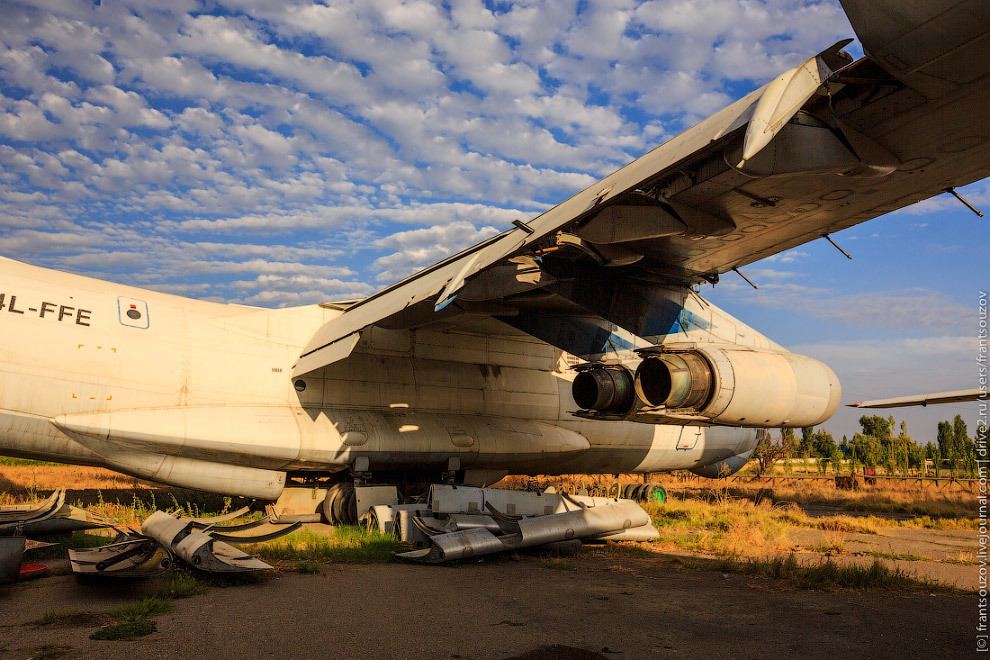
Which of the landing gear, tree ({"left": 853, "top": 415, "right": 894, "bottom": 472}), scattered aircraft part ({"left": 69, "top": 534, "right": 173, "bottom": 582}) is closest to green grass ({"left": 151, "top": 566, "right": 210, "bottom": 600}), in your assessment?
scattered aircraft part ({"left": 69, "top": 534, "right": 173, "bottom": 582})

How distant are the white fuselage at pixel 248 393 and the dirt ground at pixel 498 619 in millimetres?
3598

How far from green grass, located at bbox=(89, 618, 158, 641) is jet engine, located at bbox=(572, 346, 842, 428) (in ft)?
21.5

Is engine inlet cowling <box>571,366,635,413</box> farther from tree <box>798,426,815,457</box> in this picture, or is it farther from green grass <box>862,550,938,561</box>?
tree <box>798,426,815,457</box>

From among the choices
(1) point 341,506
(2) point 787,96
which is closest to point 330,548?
(1) point 341,506

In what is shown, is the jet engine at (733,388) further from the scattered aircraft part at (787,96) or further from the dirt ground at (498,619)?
the scattered aircraft part at (787,96)

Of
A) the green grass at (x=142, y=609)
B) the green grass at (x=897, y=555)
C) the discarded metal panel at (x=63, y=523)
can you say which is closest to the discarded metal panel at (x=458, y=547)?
the green grass at (x=142, y=609)

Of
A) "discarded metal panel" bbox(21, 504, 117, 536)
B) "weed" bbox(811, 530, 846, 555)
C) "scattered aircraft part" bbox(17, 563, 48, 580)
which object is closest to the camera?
"scattered aircraft part" bbox(17, 563, 48, 580)

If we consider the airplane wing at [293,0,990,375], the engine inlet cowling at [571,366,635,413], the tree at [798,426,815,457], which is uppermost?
the airplane wing at [293,0,990,375]

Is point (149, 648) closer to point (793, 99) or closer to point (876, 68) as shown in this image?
point (793, 99)

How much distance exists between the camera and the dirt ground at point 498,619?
4.63m

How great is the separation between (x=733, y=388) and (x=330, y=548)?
5800mm

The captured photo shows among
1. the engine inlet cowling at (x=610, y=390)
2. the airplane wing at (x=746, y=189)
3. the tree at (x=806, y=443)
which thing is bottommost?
the tree at (x=806, y=443)

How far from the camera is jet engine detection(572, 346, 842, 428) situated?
871cm

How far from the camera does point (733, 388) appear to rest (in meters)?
8.66
